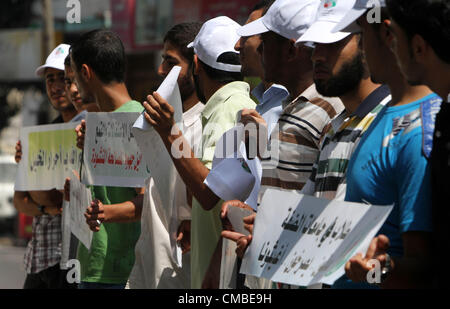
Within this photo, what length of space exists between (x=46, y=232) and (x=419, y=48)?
3766 millimetres

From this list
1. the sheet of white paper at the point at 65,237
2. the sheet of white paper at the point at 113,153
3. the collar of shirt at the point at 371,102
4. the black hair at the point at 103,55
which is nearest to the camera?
the collar of shirt at the point at 371,102

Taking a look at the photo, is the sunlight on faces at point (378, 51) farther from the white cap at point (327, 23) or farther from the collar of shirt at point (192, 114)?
the collar of shirt at point (192, 114)

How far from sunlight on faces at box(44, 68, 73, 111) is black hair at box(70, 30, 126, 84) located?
1.04m

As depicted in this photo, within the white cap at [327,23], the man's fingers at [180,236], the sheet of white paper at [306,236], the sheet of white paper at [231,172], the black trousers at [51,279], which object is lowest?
the black trousers at [51,279]

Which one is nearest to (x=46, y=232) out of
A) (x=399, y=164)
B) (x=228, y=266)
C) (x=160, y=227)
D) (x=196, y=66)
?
(x=160, y=227)

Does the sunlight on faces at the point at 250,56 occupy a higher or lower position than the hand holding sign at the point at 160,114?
higher

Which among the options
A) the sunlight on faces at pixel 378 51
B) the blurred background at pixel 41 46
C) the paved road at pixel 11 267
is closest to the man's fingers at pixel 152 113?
the sunlight on faces at pixel 378 51

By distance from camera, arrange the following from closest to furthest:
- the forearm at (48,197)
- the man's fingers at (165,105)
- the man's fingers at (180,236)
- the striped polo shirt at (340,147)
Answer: the striped polo shirt at (340,147), the man's fingers at (165,105), the man's fingers at (180,236), the forearm at (48,197)

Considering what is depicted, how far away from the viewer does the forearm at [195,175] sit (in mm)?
3941

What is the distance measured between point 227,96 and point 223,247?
2.60ft

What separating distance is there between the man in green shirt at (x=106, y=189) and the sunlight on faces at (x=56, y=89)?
984 millimetres

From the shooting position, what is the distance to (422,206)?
2.57 meters
